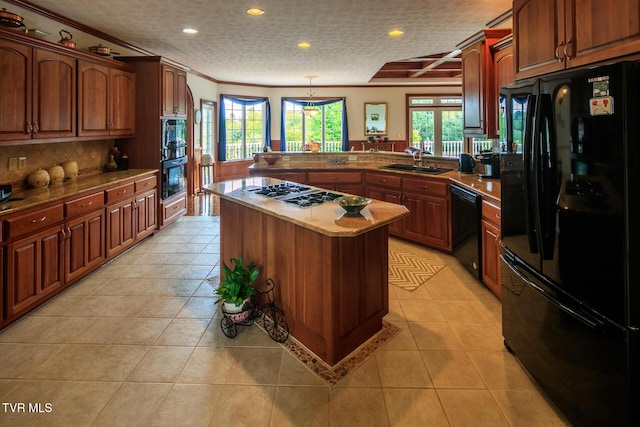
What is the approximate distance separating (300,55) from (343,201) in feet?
15.0

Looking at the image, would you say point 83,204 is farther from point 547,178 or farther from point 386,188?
point 547,178

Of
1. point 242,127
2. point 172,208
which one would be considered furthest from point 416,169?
point 242,127

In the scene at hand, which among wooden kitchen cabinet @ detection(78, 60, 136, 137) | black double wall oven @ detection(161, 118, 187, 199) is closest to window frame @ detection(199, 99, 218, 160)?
black double wall oven @ detection(161, 118, 187, 199)

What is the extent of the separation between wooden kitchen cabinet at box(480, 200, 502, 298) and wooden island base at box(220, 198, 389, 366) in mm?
1071

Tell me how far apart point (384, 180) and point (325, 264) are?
2.99 metres

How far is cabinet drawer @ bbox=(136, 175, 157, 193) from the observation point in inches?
175

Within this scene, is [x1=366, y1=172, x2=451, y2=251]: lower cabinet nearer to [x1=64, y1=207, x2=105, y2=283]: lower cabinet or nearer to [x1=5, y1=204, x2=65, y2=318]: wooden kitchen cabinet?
[x1=64, y1=207, x2=105, y2=283]: lower cabinet

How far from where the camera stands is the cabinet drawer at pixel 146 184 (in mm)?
4434

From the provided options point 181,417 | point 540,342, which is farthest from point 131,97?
point 540,342

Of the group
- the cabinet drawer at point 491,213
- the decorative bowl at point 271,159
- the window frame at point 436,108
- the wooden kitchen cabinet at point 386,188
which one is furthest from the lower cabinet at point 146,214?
the window frame at point 436,108

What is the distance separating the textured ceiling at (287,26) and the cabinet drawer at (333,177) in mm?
1798

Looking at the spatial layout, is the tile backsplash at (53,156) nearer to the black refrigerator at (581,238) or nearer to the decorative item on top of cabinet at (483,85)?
the black refrigerator at (581,238)

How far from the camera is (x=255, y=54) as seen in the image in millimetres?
6082

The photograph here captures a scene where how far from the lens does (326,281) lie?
211cm
